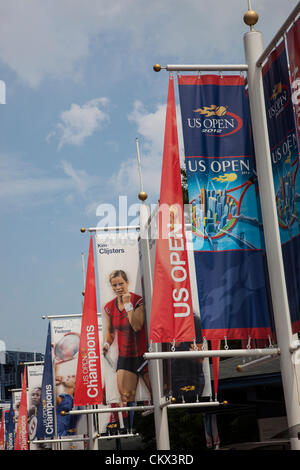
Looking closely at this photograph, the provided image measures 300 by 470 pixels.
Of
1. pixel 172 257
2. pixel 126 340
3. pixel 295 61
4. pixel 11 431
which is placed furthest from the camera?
pixel 11 431

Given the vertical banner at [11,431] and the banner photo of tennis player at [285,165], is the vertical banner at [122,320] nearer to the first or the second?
the banner photo of tennis player at [285,165]

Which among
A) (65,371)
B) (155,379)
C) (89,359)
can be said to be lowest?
(155,379)

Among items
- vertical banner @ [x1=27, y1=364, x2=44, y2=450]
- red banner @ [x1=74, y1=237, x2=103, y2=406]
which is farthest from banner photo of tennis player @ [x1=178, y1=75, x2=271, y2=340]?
vertical banner @ [x1=27, y1=364, x2=44, y2=450]

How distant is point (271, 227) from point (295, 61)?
214 cm

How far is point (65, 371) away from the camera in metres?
25.5

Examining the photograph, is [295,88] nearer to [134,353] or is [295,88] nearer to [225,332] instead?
[225,332]

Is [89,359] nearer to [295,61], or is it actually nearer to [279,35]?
[279,35]

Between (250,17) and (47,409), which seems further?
(47,409)

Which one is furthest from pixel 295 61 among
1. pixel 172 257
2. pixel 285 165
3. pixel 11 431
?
pixel 11 431

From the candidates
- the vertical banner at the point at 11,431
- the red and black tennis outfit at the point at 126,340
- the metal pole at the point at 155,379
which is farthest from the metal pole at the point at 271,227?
the vertical banner at the point at 11,431

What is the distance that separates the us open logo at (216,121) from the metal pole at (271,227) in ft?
1.20
